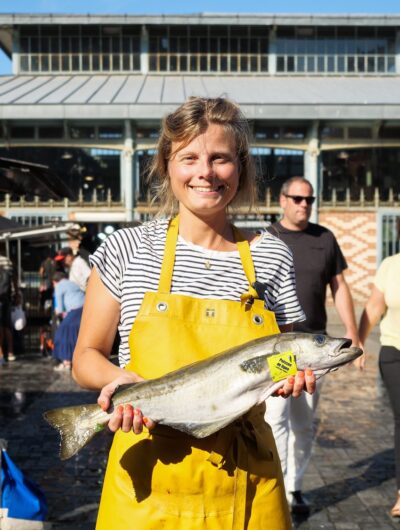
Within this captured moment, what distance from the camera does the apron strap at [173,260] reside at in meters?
2.43

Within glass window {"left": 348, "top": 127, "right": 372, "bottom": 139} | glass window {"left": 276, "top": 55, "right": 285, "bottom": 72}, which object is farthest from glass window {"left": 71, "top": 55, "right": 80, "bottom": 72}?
glass window {"left": 348, "top": 127, "right": 372, "bottom": 139}

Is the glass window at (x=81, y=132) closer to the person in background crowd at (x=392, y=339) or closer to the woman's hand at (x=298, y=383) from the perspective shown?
the person in background crowd at (x=392, y=339)

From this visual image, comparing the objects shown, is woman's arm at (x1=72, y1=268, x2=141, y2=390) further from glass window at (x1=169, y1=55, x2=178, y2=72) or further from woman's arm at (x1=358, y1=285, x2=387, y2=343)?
glass window at (x1=169, y1=55, x2=178, y2=72)

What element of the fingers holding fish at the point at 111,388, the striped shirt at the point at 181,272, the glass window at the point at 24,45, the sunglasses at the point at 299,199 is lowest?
the fingers holding fish at the point at 111,388

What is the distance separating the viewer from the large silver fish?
2.22 metres

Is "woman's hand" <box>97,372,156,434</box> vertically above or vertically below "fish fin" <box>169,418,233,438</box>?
above

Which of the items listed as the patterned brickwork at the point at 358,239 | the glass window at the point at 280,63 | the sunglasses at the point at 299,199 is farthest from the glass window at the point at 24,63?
the sunglasses at the point at 299,199

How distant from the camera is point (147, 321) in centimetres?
236

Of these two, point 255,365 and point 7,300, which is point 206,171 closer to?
point 255,365

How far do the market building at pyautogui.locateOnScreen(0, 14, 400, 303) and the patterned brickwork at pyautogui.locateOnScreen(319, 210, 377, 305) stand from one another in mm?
41

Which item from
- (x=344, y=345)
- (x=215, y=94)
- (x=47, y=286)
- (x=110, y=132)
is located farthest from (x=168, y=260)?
(x=215, y=94)

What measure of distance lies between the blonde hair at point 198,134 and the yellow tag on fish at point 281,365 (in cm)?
76

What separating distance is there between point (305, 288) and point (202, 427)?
379 cm

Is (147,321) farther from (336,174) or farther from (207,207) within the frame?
(336,174)
